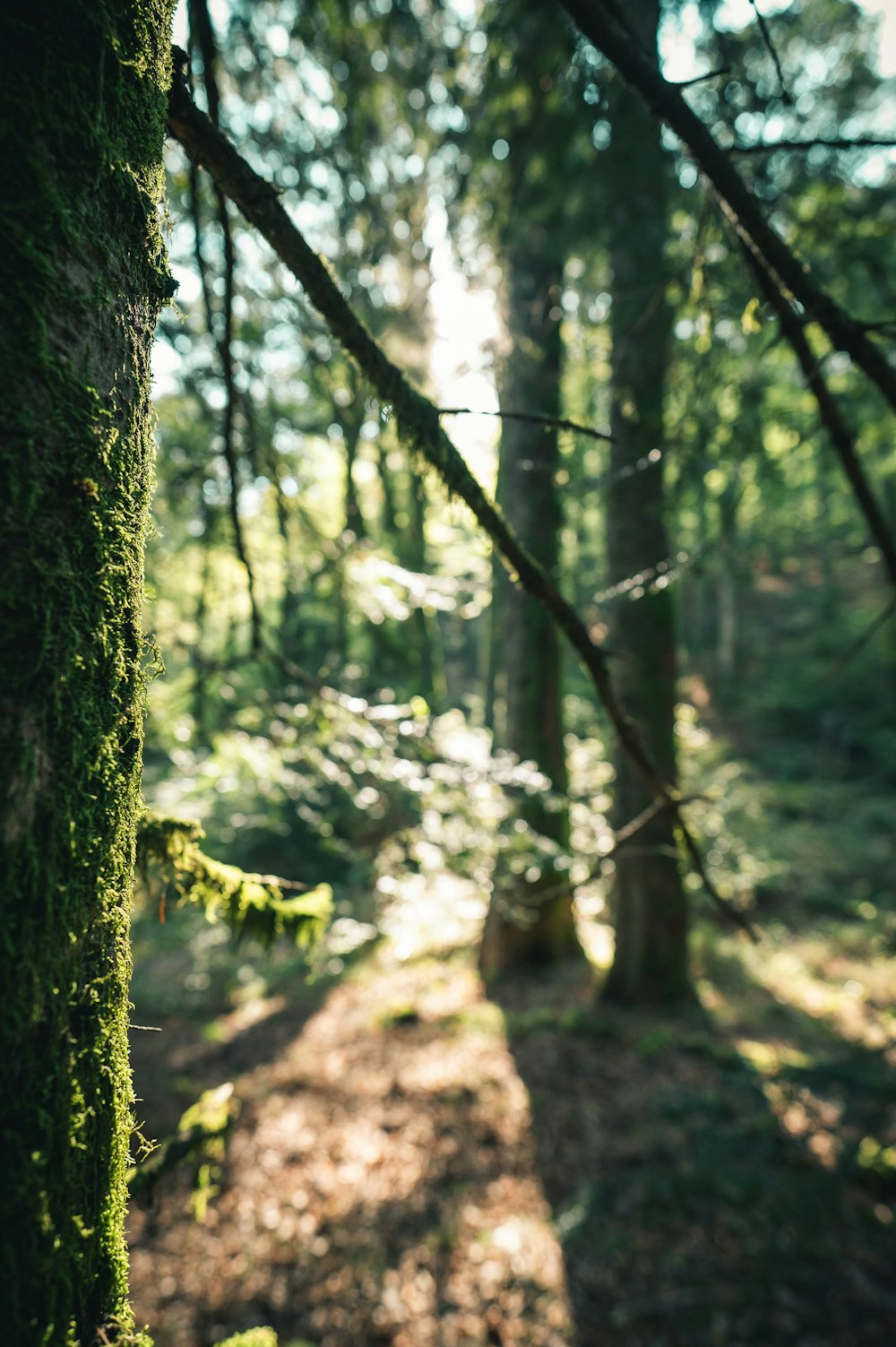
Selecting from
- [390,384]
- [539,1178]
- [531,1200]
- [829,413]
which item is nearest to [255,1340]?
[390,384]

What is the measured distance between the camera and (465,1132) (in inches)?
200

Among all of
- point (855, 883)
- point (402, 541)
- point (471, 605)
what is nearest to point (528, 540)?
point (471, 605)

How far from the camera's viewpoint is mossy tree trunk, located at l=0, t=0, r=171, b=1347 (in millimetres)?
624

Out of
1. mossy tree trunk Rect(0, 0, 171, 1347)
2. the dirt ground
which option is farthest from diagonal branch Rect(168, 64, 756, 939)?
the dirt ground

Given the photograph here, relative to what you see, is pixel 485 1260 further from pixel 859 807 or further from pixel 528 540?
pixel 859 807

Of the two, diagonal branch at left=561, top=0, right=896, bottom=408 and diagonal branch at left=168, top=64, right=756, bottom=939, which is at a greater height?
diagonal branch at left=561, top=0, right=896, bottom=408

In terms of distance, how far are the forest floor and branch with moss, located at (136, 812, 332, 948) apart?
2.45ft

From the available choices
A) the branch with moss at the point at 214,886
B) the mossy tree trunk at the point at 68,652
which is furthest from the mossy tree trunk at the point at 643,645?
the mossy tree trunk at the point at 68,652

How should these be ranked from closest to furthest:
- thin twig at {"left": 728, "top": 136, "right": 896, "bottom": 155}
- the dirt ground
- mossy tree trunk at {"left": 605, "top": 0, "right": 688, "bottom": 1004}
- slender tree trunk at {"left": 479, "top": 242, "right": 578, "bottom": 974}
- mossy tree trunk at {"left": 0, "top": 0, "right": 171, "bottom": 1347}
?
1. mossy tree trunk at {"left": 0, "top": 0, "right": 171, "bottom": 1347}
2. thin twig at {"left": 728, "top": 136, "right": 896, "bottom": 155}
3. the dirt ground
4. mossy tree trunk at {"left": 605, "top": 0, "right": 688, "bottom": 1004}
5. slender tree trunk at {"left": 479, "top": 242, "right": 578, "bottom": 974}

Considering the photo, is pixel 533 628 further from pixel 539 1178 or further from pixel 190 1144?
pixel 190 1144

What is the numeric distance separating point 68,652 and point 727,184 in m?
1.72

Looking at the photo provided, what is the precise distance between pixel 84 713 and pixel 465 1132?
5.79 m

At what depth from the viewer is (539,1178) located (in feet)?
15.0

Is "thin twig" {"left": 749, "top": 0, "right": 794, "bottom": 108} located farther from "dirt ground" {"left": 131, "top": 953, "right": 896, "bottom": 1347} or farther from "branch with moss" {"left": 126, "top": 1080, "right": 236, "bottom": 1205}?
"dirt ground" {"left": 131, "top": 953, "right": 896, "bottom": 1347}
